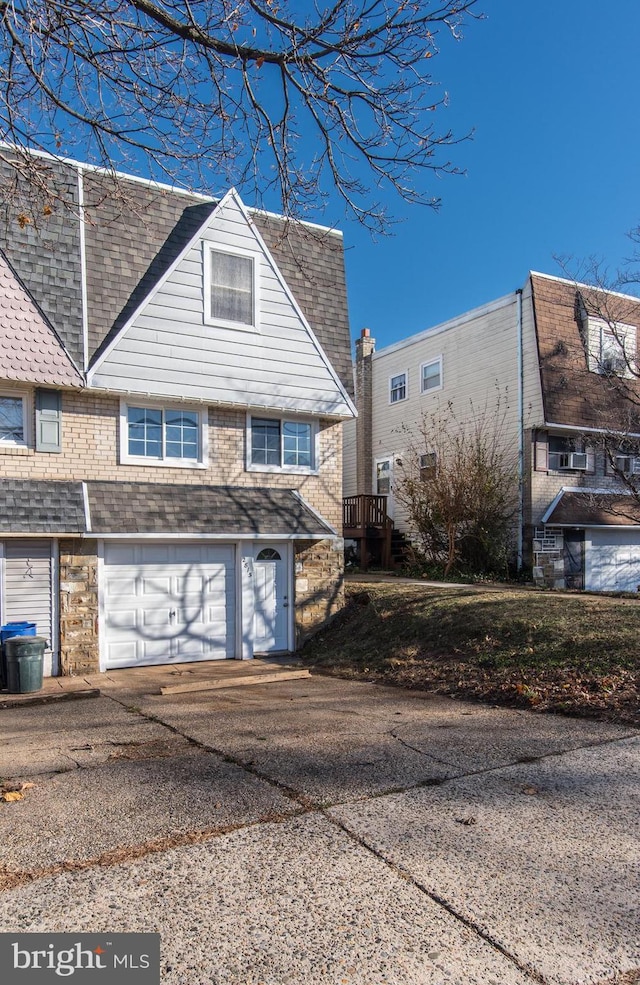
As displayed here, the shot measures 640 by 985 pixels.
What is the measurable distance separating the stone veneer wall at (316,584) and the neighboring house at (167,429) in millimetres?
35

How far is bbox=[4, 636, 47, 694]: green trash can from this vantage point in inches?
435

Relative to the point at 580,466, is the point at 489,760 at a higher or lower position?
lower

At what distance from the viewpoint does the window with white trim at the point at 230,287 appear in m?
14.1

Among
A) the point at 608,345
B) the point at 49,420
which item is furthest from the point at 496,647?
the point at 608,345

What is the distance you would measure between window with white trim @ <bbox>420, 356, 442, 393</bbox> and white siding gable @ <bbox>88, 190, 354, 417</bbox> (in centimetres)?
917

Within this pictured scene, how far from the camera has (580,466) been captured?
68.3ft

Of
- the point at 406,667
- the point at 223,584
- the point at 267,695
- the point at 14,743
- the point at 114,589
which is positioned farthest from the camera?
the point at 223,584

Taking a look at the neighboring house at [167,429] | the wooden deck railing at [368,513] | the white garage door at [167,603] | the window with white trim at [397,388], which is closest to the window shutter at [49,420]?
the neighboring house at [167,429]

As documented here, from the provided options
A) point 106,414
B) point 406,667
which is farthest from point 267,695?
point 106,414

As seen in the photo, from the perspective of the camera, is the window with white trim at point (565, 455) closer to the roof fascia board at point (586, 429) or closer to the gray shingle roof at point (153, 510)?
the roof fascia board at point (586, 429)

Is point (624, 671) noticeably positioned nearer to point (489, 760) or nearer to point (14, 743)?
point (489, 760)

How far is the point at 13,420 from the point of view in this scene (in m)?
12.4

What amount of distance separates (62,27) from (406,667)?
9593 millimetres

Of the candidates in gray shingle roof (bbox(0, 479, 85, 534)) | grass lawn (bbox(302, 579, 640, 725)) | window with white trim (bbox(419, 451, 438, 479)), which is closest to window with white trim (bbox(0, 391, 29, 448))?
gray shingle roof (bbox(0, 479, 85, 534))
